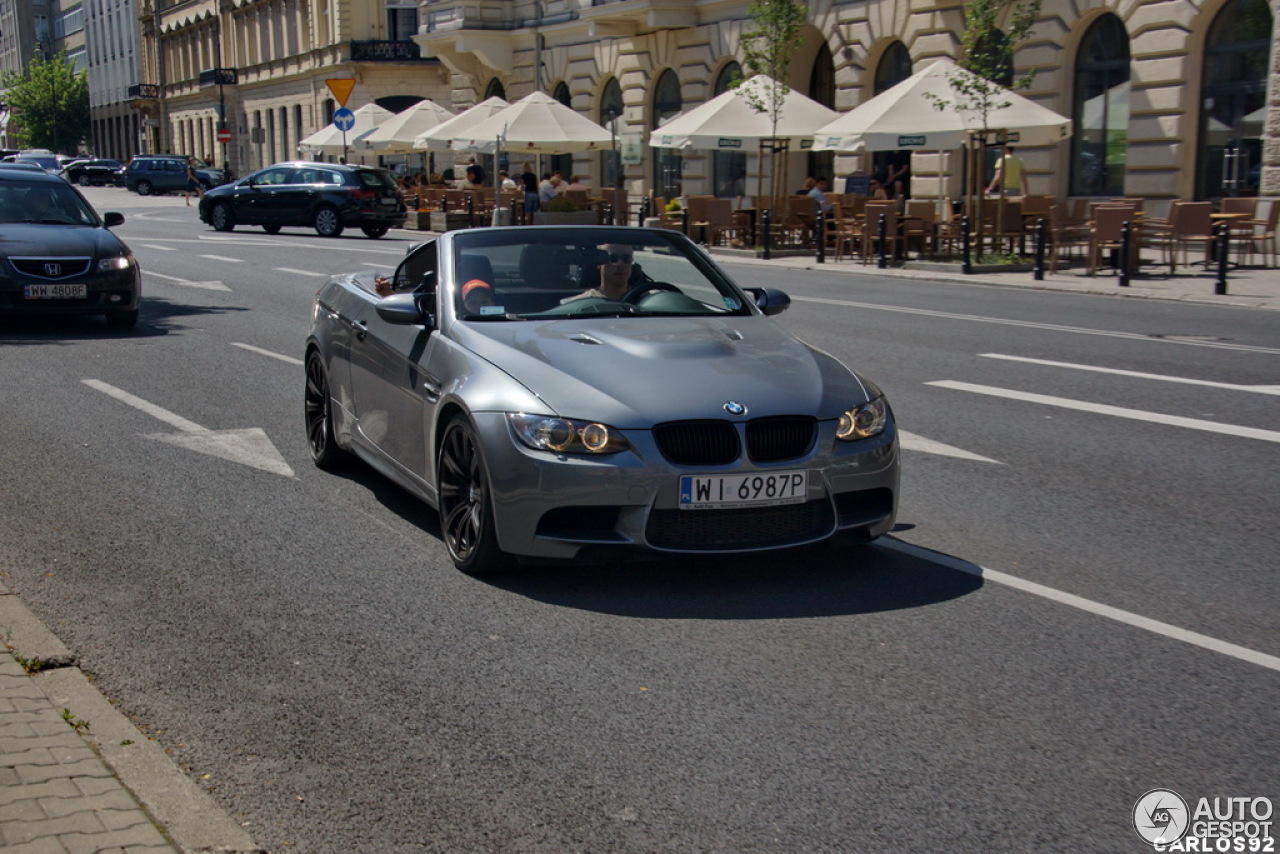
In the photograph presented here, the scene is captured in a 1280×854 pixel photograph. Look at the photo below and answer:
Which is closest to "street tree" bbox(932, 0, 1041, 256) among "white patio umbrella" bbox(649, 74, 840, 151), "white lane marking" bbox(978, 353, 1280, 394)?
"white patio umbrella" bbox(649, 74, 840, 151)

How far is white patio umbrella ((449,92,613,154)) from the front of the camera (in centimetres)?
3491

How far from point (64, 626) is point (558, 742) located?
224 cm

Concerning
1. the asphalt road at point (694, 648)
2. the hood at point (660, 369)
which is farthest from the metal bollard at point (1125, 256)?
the hood at point (660, 369)

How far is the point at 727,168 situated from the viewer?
40.3 meters

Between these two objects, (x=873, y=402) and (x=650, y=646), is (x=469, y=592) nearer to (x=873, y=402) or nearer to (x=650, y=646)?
(x=650, y=646)

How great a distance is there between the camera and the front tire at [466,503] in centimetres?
602

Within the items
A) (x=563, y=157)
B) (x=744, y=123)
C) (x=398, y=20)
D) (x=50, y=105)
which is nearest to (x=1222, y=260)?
(x=744, y=123)

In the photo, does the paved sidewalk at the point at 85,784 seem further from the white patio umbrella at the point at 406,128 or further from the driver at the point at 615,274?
the white patio umbrella at the point at 406,128

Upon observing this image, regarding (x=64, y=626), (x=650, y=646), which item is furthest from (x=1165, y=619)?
(x=64, y=626)

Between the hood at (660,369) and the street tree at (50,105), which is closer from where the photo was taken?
the hood at (660,369)

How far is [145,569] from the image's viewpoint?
638 cm

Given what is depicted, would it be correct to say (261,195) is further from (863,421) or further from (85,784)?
(85,784)

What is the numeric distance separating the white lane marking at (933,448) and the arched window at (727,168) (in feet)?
99.7

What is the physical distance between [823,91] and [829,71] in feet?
1.69
